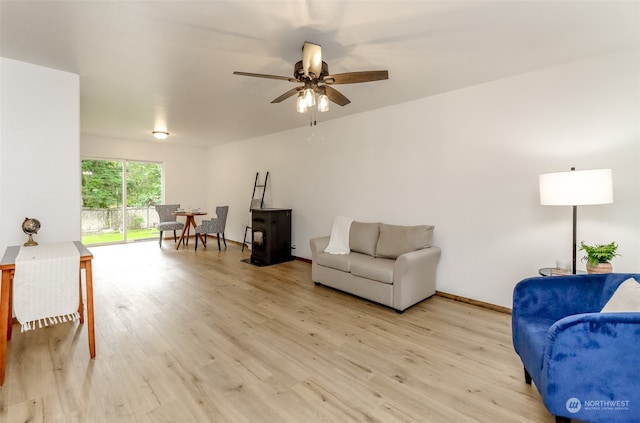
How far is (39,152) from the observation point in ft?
9.24

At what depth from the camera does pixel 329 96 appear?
104 inches

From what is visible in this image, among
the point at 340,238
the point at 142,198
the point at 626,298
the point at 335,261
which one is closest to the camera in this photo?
the point at 626,298

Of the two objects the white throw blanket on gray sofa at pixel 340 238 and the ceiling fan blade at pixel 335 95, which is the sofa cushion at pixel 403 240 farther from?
the ceiling fan blade at pixel 335 95

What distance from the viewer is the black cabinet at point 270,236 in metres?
5.10

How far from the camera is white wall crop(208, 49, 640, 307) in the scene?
2537 mm

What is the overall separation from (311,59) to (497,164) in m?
2.32

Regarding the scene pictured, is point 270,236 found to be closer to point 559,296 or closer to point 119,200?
point 559,296

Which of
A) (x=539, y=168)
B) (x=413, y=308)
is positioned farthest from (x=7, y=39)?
(x=539, y=168)

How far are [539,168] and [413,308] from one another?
6.23 feet

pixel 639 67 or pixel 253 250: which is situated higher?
pixel 639 67

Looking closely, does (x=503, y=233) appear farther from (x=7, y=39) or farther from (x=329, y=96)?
(x=7, y=39)

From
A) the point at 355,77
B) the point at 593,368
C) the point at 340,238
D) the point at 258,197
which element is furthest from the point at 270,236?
the point at 593,368

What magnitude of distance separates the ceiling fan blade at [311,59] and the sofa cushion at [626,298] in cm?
225

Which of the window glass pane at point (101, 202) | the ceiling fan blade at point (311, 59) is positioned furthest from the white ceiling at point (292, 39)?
the window glass pane at point (101, 202)
